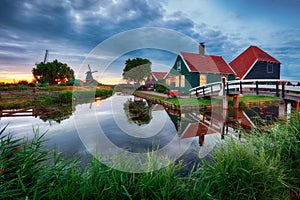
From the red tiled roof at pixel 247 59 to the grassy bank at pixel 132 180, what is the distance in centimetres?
2064

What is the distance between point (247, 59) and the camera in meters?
21.2

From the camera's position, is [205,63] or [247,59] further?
[247,59]

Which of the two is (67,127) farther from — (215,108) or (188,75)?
(188,75)

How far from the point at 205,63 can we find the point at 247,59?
5738 mm

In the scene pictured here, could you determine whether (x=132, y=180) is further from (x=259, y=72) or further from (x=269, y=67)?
(x=269, y=67)

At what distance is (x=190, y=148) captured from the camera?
5.25 meters

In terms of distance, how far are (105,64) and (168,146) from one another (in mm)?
3322

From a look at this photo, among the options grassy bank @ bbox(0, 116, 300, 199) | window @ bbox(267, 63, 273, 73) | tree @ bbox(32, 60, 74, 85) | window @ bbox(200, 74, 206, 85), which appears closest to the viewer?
grassy bank @ bbox(0, 116, 300, 199)

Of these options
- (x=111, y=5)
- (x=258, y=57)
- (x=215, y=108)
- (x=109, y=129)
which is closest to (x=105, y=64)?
(x=111, y=5)

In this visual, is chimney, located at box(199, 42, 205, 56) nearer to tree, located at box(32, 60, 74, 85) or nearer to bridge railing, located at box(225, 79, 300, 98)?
bridge railing, located at box(225, 79, 300, 98)

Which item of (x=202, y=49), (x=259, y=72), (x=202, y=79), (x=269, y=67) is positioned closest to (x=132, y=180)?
(x=202, y=79)

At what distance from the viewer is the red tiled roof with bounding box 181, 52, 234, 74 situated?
757 inches

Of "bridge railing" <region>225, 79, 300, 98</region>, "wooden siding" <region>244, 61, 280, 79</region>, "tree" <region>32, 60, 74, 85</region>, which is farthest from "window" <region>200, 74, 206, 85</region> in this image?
"tree" <region>32, 60, 74, 85</region>

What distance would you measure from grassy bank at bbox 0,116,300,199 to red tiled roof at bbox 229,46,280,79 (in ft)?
67.7
